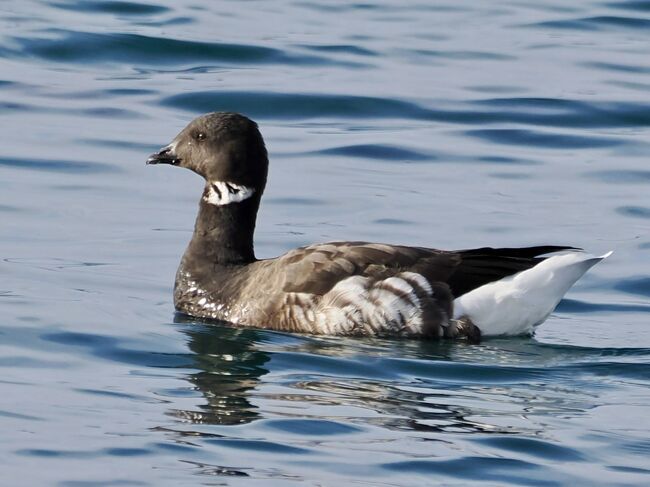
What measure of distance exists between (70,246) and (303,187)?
2.99 metres

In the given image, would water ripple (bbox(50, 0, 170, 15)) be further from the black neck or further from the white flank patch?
the white flank patch

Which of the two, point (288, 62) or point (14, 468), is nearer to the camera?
point (14, 468)

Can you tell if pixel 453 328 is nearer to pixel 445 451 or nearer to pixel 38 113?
pixel 445 451

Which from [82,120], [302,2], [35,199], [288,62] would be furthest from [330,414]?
[302,2]

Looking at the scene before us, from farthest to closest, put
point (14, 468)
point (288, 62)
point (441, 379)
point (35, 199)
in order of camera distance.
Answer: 1. point (288, 62)
2. point (35, 199)
3. point (441, 379)
4. point (14, 468)

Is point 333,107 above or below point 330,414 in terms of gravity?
above

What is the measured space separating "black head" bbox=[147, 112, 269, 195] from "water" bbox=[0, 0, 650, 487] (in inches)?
39.8

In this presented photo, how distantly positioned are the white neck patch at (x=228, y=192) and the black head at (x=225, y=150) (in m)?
0.03

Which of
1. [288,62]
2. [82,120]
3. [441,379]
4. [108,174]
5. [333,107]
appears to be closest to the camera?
[441,379]

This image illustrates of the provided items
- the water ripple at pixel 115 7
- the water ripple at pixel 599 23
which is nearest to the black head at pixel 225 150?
the water ripple at pixel 115 7

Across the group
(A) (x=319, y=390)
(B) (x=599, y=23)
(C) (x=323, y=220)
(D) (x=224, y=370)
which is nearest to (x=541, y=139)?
(C) (x=323, y=220)

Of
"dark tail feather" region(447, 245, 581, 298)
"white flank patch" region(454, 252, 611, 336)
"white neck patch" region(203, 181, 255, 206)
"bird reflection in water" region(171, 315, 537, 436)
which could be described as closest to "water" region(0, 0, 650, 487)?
"bird reflection in water" region(171, 315, 537, 436)

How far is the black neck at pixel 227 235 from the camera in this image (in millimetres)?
11961

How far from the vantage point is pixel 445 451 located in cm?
845
